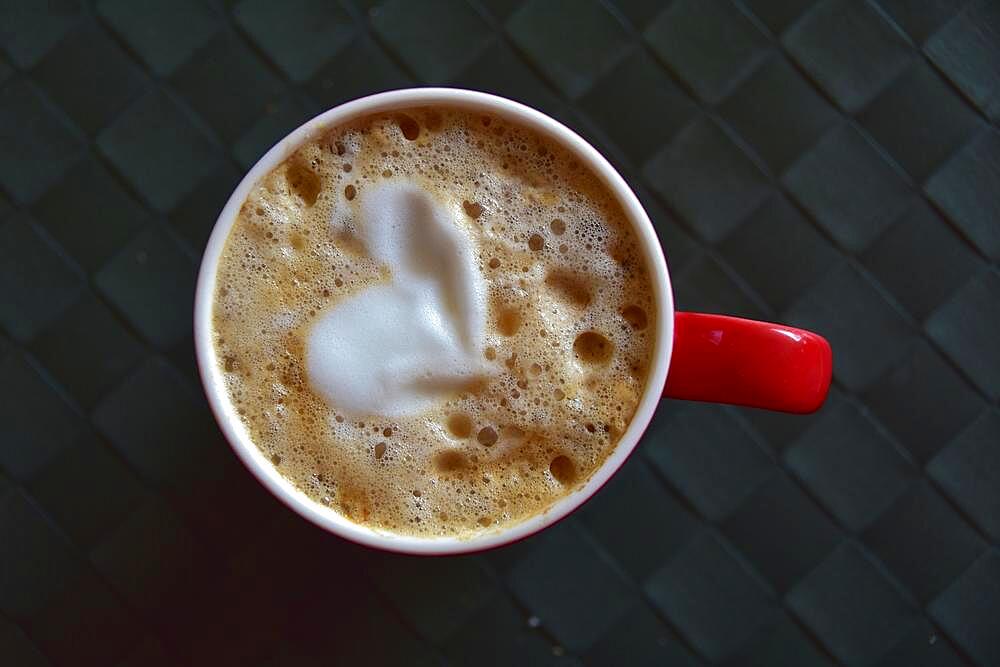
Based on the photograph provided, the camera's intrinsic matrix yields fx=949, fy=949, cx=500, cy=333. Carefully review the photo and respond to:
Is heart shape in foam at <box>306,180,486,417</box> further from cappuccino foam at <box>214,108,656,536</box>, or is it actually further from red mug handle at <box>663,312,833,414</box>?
red mug handle at <box>663,312,833,414</box>

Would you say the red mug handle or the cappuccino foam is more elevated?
the red mug handle

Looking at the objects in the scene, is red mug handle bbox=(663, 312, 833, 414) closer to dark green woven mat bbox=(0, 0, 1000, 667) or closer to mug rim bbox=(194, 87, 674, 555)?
mug rim bbox=(194, 87, 674, 555)

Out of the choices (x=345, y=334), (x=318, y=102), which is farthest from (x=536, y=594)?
(x=318, y=102)

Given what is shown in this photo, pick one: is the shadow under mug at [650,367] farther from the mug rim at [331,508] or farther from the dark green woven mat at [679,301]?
the dark green woven mat at [679,301]

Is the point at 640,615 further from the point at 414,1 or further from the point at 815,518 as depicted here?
the point at 414,1

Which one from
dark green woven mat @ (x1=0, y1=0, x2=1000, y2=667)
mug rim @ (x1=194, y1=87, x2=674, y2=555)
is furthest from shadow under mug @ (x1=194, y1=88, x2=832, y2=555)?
dark green woven mat @ (x1=0, y1=0, x2=1000, y2=667)

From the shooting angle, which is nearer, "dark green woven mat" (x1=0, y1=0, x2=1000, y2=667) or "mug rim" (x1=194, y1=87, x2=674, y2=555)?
"mug rim" (x1=194, y1=87, x2=674, y2=555)
